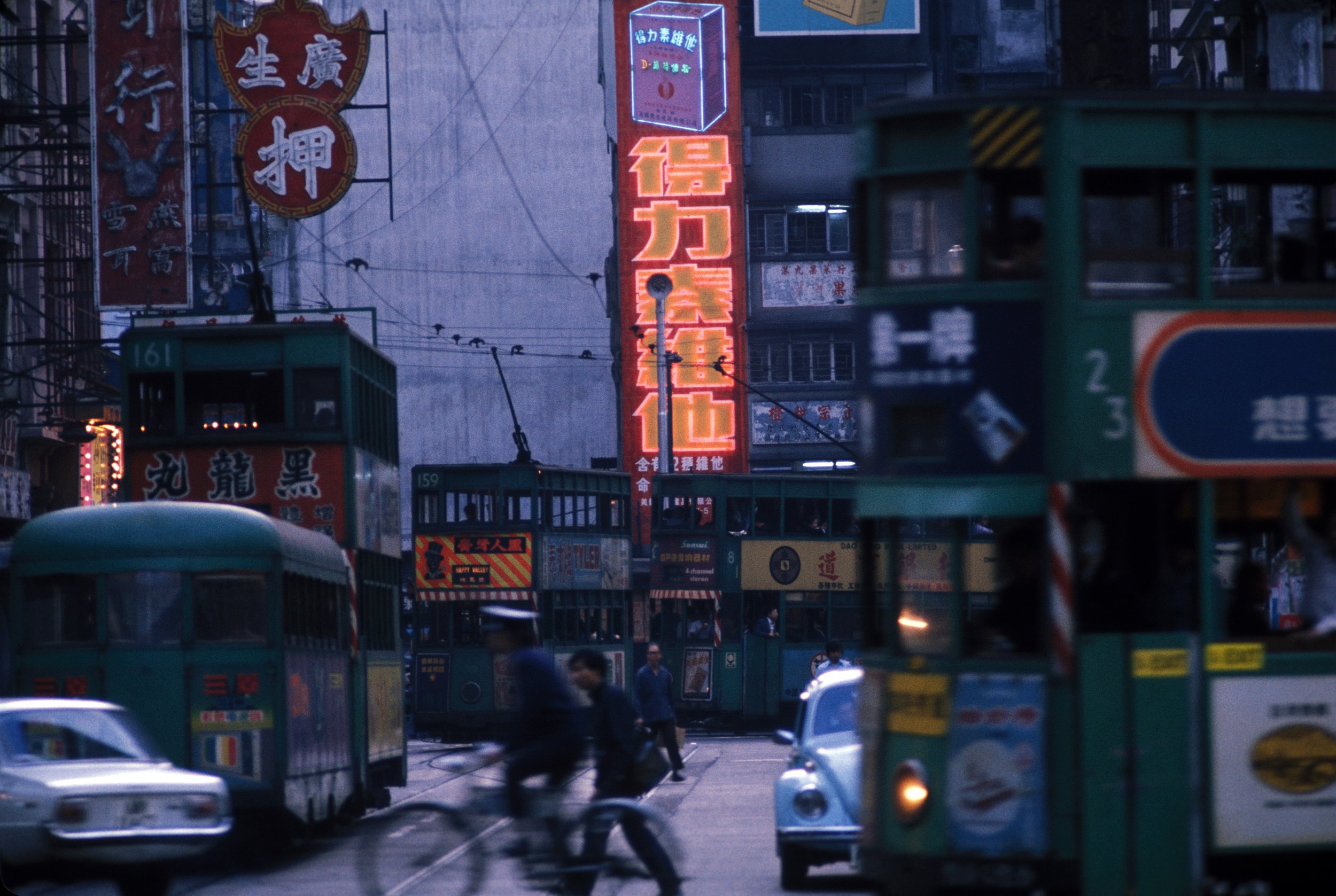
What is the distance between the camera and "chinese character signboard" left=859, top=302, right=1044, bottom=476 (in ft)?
29.3

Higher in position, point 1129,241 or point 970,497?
point 1129,241

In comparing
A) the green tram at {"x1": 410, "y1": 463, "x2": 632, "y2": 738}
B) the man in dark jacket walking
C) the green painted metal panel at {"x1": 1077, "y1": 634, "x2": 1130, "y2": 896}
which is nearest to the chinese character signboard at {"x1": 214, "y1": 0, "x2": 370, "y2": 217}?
the green tram at {"x1": 410, "y1": 463, "x2": 632, "y2": 738}

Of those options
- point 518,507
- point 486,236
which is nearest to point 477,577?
point 518,507

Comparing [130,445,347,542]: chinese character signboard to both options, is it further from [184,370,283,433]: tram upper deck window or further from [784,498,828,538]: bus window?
[784,498,828,538]: bus window

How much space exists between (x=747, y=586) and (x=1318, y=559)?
29.5 metres

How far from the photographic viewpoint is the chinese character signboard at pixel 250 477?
798 inches

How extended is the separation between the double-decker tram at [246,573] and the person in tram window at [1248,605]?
987cm

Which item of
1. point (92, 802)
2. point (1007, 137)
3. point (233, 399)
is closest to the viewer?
point (1007, 137)

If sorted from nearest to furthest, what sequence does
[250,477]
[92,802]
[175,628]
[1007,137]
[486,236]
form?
→ 1. [1007,137]
2. [92,802]
3. [175,628]
4. [250,477]
5. [486,236]

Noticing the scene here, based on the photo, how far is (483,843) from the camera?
11.3 meters

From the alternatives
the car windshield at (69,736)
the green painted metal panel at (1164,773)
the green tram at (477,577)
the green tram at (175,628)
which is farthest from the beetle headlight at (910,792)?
the green tram at (477,577)

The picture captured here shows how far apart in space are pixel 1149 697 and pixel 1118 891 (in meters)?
0.81

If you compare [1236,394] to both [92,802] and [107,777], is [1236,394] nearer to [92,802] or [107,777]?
[92,802]

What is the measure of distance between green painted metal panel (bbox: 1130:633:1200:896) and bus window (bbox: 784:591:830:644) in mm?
29625
